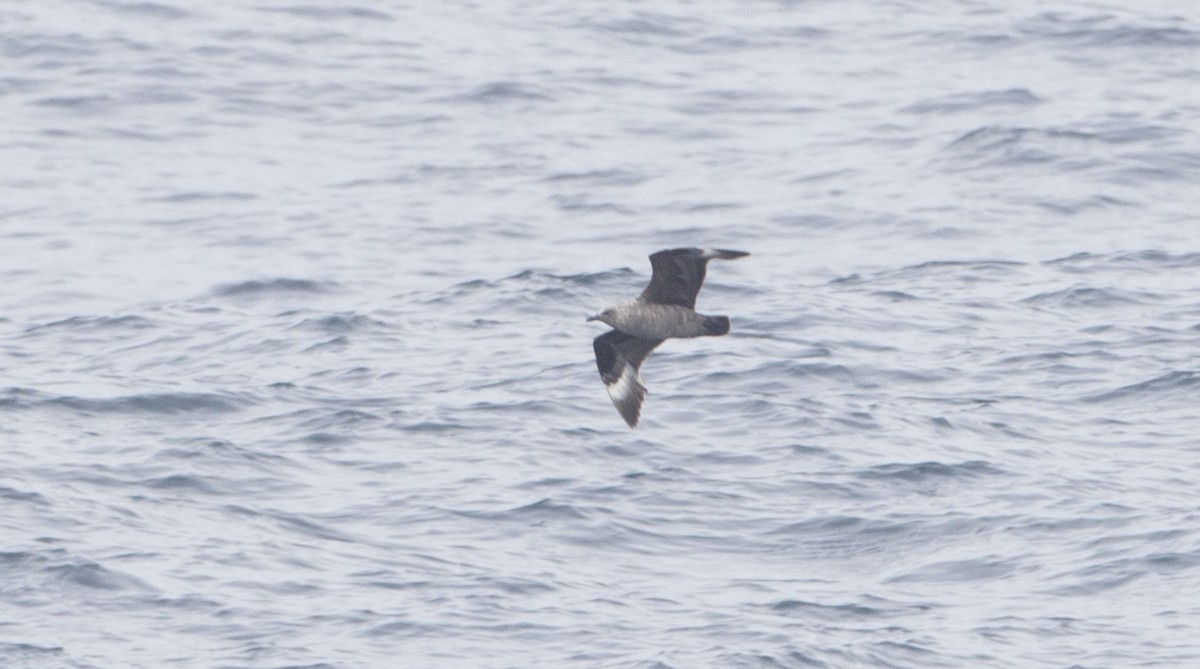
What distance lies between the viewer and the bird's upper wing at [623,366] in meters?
11.5

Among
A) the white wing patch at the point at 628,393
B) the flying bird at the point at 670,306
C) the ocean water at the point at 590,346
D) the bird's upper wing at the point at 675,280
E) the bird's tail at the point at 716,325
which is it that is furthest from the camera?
the ocean water at the point at 590,346

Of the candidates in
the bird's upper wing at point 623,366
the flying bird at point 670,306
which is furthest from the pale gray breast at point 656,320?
the bird's upper wing at point 623,366

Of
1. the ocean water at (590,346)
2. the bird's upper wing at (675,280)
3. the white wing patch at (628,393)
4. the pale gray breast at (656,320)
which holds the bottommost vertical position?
the ocean water at (590,346)

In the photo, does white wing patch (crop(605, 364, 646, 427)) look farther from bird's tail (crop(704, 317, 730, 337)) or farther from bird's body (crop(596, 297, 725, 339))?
bird's tail (crop(704, 317, 730, 337))

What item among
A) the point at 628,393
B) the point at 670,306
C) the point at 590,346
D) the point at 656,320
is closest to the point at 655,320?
the point at 656,320

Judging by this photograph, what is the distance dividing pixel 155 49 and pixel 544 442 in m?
11.6

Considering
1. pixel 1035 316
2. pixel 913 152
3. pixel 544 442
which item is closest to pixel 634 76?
pixel 913 152

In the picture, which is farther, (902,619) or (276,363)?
(276,363)

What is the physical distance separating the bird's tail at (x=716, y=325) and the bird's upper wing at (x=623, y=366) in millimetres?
953

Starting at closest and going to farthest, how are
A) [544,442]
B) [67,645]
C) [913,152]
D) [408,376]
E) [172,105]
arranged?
1. [67,645]
2. [544,442]
3. [408,376]
4. [913,152]
5. [172,105]

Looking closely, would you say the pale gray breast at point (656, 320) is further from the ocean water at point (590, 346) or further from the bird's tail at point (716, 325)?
the ocean water at point (590, 346)

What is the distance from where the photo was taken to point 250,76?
23.3 metres

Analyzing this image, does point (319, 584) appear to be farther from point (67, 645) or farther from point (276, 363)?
point (276, 363)

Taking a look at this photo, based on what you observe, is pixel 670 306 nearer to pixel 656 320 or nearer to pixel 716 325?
pixel 656 320
